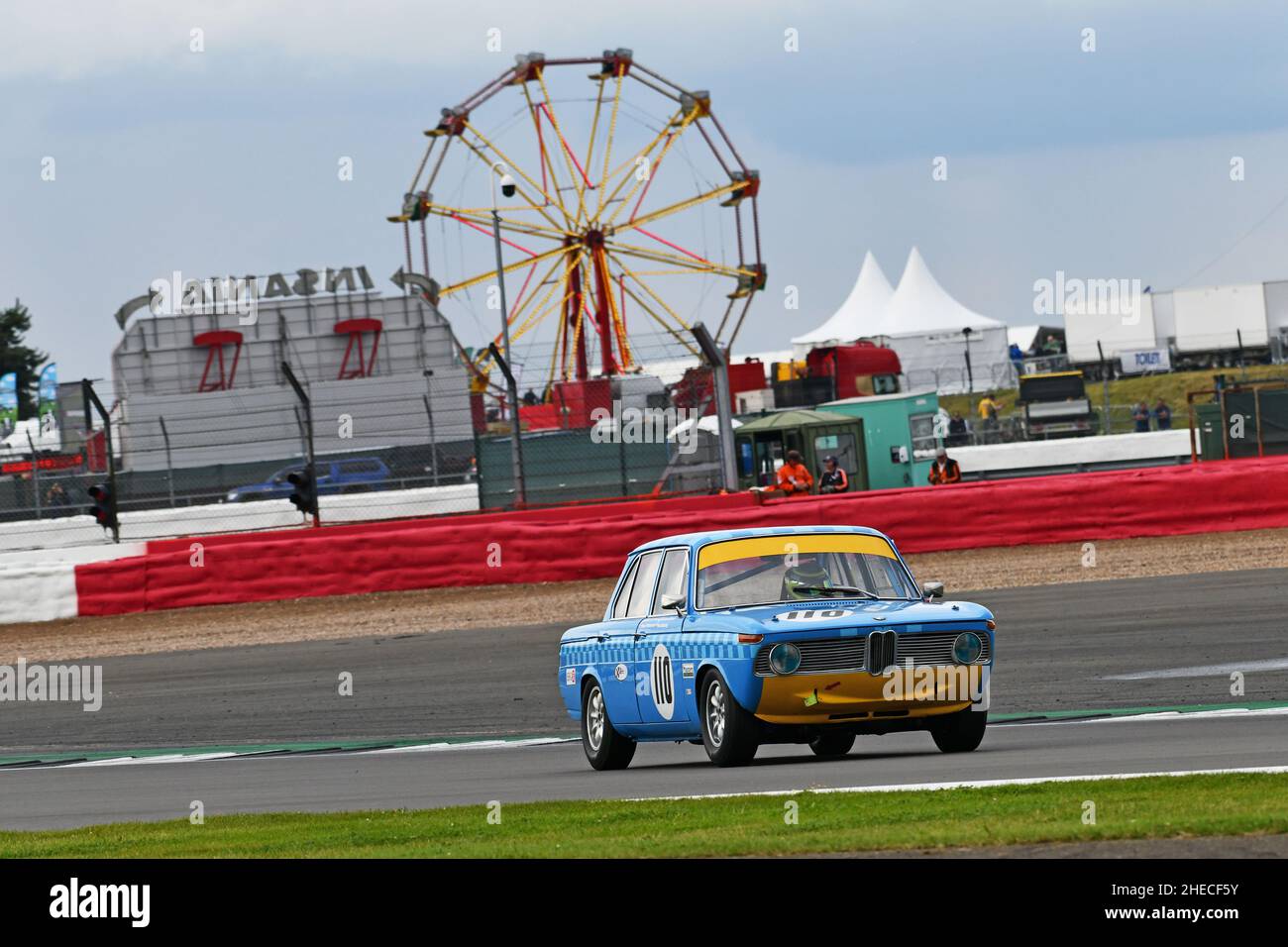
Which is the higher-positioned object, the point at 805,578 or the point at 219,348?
the point at 219,348

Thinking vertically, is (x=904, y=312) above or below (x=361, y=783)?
above

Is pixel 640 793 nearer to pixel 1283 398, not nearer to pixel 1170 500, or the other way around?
pixel 1170 500

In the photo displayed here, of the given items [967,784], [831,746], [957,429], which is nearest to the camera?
[967,784]

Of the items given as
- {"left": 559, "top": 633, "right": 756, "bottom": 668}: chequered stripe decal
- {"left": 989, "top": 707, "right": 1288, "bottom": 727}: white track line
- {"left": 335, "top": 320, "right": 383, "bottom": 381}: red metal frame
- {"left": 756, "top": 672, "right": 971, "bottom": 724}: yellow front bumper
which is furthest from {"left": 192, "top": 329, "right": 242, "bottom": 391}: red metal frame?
{"left": 756, "top": 672, "right": 971, "bottom": 724}: yellow front bumper

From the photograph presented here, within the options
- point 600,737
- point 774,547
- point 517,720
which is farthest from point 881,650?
point 517,720

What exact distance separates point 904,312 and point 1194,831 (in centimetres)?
6134

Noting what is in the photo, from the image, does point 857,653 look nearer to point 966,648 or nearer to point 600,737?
point 966,648

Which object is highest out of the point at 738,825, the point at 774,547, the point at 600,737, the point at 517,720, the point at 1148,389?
the point at 1148,389

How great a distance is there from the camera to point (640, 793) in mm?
8109

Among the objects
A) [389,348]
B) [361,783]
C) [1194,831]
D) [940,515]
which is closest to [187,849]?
[361,783]

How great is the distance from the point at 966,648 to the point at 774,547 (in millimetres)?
1206

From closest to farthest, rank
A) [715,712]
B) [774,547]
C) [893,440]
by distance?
[715,712] < [774,547] < [893,440]

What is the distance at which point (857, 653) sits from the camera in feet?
28.3
